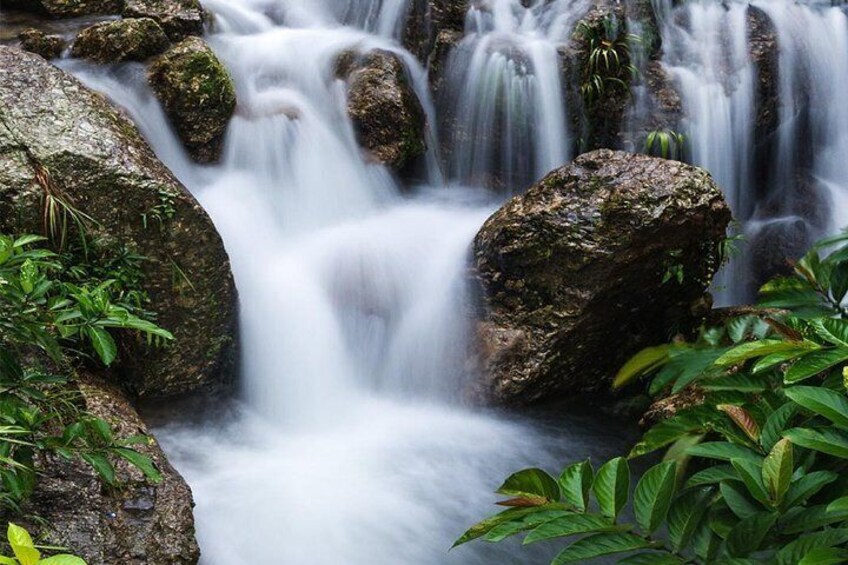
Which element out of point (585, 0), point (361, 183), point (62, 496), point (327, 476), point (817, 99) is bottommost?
point (327, 476)

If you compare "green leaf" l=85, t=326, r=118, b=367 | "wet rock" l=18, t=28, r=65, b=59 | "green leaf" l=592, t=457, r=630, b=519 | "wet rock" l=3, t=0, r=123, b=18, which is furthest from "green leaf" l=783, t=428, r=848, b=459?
"wet rock" l=3, t=0, r=123, b=18

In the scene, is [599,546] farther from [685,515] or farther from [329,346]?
[329,346]

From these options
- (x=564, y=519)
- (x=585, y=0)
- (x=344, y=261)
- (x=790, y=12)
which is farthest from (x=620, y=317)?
(x=790, y=12)

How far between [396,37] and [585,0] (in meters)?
1.87

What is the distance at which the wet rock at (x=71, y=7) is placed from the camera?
6.66 m

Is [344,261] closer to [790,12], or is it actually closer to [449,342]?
[449,342]

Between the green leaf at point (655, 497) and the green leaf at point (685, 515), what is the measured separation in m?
0.05

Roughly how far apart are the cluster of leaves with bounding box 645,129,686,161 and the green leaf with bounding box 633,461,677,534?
576 cm

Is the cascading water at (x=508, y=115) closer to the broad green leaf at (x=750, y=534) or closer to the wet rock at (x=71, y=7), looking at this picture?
the wet rock at (x=71, y=7)

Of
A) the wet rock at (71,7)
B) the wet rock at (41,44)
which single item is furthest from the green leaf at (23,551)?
the wet rock at (71,7)

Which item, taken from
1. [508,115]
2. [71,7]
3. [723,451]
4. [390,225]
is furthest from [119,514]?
[71,7]

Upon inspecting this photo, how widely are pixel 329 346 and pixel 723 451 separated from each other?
346 cm

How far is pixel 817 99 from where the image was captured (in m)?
7.61

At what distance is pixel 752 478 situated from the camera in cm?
138
